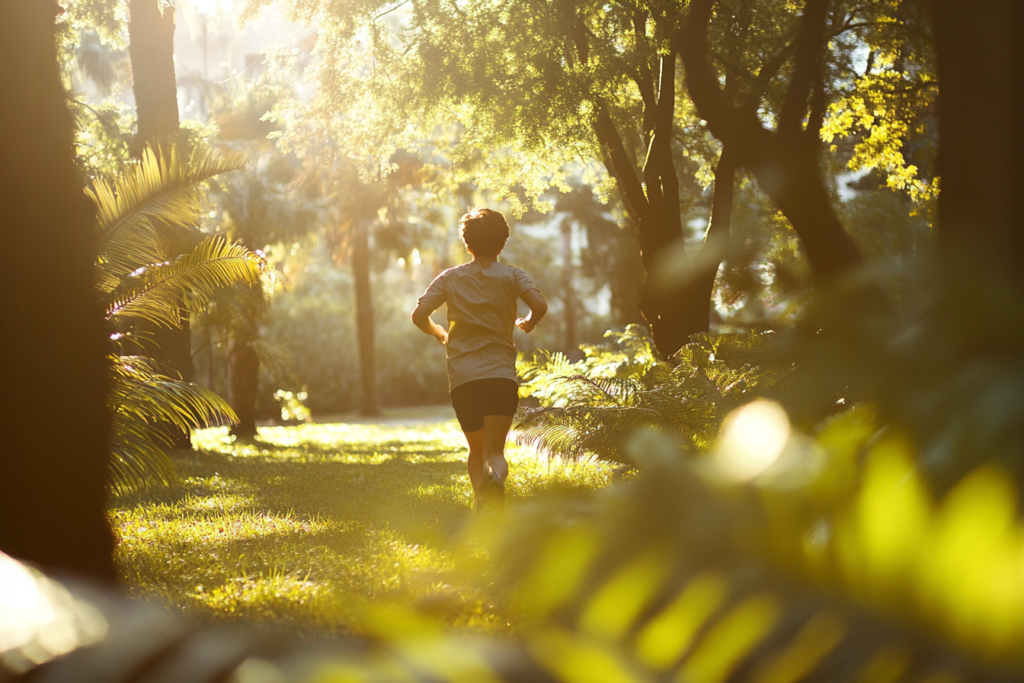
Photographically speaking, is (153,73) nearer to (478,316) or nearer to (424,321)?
(424,321)

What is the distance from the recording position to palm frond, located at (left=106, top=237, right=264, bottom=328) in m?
7.11

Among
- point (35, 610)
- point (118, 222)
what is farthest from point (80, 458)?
point (118, 222)

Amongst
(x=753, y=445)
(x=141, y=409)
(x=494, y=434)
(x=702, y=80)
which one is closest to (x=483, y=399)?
(x=494, y=434)

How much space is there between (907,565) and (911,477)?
12 cm

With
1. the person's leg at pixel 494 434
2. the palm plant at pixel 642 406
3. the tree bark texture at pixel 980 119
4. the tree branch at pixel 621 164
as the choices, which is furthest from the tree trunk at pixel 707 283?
the tree bark texture at pixel 980 119

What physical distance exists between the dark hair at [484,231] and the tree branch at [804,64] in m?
1.89

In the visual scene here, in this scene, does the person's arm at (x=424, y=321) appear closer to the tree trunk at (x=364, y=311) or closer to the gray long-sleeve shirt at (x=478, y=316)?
the gray long-sleeve shirt at (x=478, y=316)

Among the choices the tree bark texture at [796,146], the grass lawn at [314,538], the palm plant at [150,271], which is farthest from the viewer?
the palm plant at [150,271]

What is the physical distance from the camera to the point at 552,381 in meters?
8.37

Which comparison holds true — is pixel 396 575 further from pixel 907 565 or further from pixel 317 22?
pixel 317 22

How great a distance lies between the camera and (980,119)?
204cm

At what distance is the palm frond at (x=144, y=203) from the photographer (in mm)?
6645

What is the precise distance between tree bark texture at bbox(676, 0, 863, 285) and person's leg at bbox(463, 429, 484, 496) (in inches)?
91.6

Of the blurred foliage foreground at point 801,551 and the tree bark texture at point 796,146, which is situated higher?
the tree bark texture at point 796,146
